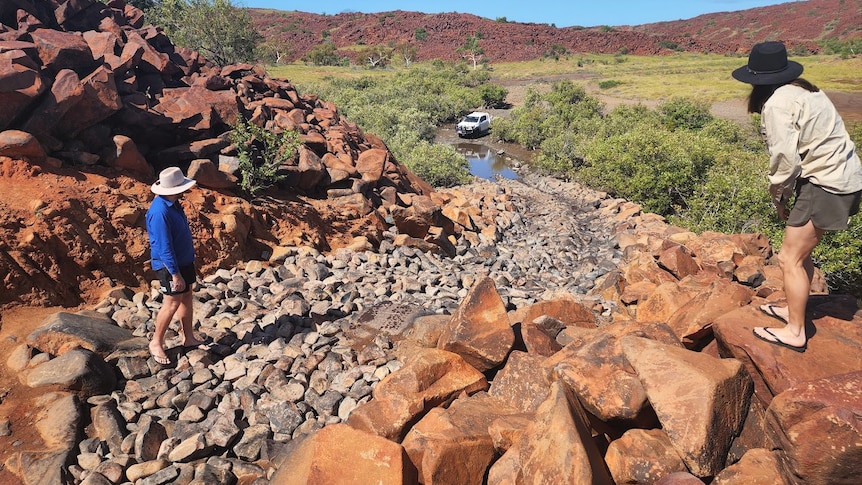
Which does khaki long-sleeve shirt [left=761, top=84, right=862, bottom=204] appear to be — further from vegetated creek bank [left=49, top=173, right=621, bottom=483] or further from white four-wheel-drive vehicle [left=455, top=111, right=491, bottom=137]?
white four-wheel-drive vehicle [left=455, top=111, right=491, bottom=137]

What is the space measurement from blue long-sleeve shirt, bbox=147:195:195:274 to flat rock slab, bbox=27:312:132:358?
842mm

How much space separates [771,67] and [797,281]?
149 centimetres

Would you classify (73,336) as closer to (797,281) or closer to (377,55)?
(797,281)

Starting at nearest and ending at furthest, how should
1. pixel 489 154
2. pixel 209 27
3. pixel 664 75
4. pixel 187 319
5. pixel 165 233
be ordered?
pixel 165 233
pixel 187 319
pixel 209 27
pixel 489 154
pixel 664 75

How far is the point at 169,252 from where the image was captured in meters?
4.56

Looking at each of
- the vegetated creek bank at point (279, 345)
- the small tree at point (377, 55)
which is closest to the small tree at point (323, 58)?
the small tree at point (377, 55)

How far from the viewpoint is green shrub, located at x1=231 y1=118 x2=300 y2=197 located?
805 cm

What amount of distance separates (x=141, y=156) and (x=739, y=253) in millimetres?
8492

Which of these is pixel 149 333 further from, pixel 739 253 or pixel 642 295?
pixel 739 253

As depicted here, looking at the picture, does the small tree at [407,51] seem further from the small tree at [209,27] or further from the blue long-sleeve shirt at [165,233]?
the blue long-sleeve shirt at [165,233]

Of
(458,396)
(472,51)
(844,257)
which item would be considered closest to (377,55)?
(472,51)

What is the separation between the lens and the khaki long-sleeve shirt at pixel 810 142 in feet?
11.0

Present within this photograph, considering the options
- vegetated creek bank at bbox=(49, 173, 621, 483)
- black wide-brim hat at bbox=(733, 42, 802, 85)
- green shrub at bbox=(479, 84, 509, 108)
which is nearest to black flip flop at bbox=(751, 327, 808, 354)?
black wide-brim hat at bbox=(733, 42, 802, 85)

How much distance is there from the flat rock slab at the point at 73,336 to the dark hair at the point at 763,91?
566 cm
